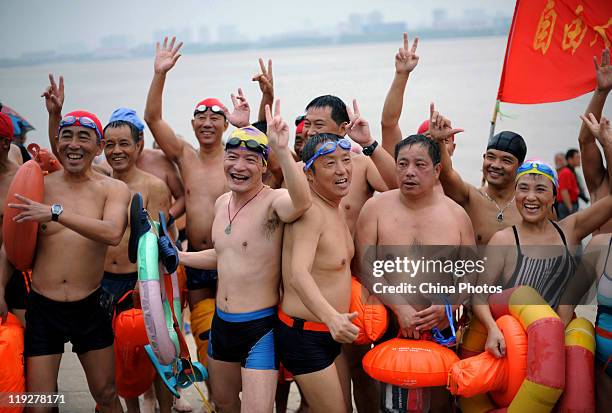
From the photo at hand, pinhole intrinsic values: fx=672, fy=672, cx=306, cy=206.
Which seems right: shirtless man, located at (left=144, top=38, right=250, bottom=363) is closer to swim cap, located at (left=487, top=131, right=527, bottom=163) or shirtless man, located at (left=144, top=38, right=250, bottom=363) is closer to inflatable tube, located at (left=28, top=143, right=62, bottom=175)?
inflatable tube, located at (left=28, top=143, right=62, bottom=175)

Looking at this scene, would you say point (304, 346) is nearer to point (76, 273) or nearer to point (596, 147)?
point (76, 273)

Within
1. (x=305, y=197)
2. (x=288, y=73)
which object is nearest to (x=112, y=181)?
(x=305, y=197)

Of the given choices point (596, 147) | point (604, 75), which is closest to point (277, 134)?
point (596, 147)

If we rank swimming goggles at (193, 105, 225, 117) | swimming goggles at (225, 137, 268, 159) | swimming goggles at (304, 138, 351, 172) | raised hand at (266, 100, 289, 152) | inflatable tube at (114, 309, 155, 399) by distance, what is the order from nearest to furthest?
raised hand at (266, 100, 289, 152)
swimming goggles at (304, 138, 351, 172)
swimming goggles at (225, 137, 268, 159)
inflatable tube at (114, 309, 155, 399)
swimming goggles at (193, 105, 225, 117)

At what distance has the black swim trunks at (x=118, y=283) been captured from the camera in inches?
208

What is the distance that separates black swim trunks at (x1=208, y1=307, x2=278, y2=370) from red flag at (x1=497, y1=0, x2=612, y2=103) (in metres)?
3.21

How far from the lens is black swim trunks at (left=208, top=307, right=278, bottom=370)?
4.18 meters

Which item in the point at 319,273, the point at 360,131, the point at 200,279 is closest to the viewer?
the point at 319,273

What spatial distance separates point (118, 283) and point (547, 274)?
10.6ft

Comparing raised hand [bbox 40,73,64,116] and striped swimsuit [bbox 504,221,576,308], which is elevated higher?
raised hand [bbox 40,73,64,116]

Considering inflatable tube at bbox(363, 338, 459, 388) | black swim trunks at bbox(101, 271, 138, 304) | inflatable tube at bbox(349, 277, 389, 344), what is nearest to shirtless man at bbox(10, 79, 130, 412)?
black swim trunks at bbox(101, 271, 138, 304)

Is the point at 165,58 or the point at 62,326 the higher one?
the point at 165,58

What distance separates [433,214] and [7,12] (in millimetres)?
13023

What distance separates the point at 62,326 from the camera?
4562mm
